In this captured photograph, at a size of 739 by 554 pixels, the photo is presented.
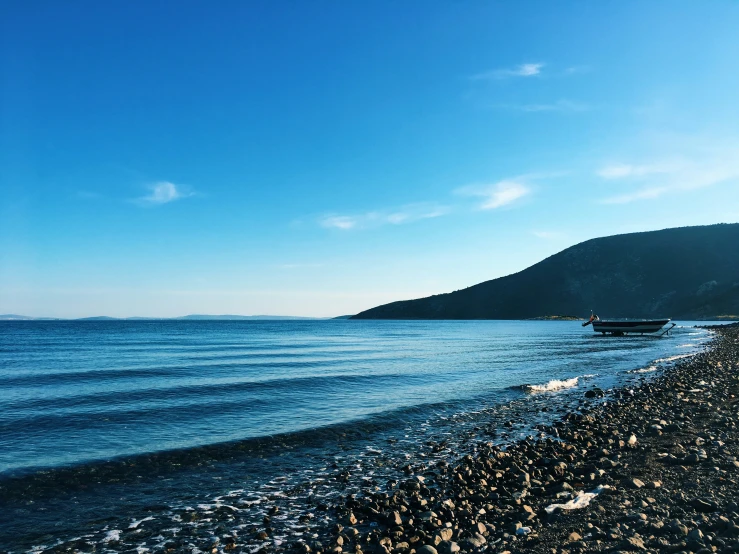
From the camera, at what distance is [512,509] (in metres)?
9.11

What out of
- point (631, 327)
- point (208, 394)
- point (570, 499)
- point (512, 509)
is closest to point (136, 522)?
point (512, 509)

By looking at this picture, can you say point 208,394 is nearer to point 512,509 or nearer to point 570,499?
point 512,509

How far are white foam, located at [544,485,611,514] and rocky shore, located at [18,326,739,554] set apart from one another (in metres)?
0.02

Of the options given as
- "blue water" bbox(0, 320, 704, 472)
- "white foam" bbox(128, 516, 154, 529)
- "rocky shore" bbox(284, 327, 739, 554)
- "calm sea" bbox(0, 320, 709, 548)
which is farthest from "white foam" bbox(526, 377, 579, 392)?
"white foam" bbox(128, 516, 154, 529)

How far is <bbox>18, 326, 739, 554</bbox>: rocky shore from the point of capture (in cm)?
753

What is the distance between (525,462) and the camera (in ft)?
40.0

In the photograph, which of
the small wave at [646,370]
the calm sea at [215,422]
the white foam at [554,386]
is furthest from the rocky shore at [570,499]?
the small wave at [646,370]

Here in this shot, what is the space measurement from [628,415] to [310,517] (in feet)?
46.7

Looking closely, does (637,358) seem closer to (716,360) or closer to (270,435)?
(716,360)

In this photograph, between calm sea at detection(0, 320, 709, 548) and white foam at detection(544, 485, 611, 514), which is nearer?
white foam at detection(544, 485, 611, 514)

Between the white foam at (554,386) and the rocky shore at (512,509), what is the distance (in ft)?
39.6

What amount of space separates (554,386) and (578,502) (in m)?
19.8

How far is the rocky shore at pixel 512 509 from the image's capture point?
7.53 m

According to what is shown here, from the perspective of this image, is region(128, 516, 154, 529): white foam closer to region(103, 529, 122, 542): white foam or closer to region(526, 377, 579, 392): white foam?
region(103, 529, 122, 542): white foam
